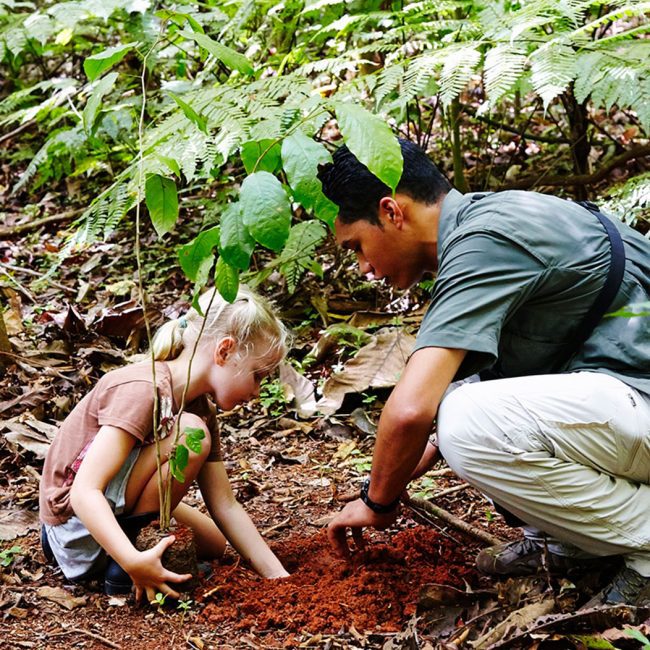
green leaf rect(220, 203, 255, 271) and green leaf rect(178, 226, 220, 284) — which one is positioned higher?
green leaf rect(220, 203, 255, 271)

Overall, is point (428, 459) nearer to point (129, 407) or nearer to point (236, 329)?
point (236, 329)

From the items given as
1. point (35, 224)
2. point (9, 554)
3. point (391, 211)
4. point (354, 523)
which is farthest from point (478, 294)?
point (35, 224)

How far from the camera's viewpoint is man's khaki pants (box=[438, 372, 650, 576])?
2.44 m

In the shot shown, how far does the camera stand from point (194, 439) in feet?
8.55

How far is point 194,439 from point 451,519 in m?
1.11

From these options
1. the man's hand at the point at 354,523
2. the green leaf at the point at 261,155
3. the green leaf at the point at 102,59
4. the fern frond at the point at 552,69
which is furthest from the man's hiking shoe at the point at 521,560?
the green leaf at the point at 102,59

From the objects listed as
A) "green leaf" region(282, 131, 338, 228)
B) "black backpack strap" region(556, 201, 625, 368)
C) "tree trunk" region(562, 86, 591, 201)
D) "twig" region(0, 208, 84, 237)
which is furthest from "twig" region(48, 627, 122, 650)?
"twig" region(0, 208, 84, 237)

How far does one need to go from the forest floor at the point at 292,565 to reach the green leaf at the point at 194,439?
52cm

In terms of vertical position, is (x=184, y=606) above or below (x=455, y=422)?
below

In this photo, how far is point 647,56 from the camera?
142 inches

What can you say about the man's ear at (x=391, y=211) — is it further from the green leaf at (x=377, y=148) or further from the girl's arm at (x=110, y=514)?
the girl's arm at (x=110, y=514)

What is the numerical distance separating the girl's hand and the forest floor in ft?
0.20

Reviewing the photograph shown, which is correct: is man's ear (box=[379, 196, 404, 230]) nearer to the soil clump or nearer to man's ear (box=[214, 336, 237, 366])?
man's ear (box=[214, 336, 237, 366])

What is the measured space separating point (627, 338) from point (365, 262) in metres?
0.87
